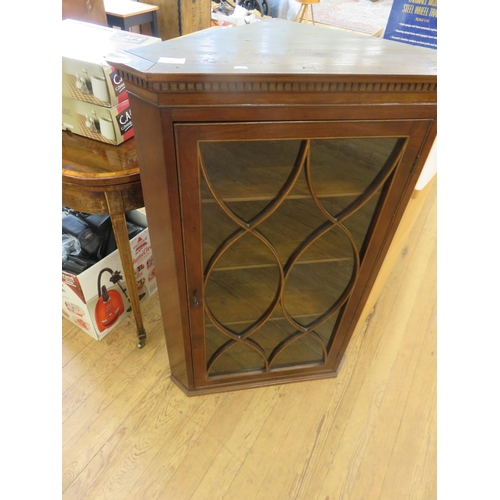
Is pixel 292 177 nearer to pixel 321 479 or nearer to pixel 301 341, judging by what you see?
pixel 301 341

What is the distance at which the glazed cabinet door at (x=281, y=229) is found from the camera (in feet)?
2.24

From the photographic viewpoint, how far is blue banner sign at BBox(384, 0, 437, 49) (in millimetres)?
1023

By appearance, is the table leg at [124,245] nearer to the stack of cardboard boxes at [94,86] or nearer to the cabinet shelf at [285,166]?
the stack of cardboard boxes at [94,86]

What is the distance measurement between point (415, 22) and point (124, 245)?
3.59ft

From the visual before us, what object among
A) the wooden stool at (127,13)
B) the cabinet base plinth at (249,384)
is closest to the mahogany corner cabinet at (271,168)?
the cabinet base plinth at (249,384)

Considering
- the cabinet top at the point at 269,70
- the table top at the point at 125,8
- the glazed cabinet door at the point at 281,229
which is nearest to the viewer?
the cabinet top at the point at 269,70

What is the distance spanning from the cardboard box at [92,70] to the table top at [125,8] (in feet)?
1.92

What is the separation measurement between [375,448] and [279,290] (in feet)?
2.09

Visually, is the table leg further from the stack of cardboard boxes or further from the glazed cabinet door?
the glazed cabinet door

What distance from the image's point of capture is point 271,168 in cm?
75

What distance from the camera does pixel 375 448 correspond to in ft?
3.76

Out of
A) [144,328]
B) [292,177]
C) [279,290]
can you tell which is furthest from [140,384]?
[292,177]

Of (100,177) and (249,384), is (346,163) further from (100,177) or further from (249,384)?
(249,384)

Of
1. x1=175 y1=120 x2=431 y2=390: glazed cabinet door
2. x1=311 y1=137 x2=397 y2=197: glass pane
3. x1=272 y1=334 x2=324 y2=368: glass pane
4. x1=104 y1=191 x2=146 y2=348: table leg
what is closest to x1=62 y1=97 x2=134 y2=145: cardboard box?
x1=104 y1=191 x2=146 y2=348: table leg
